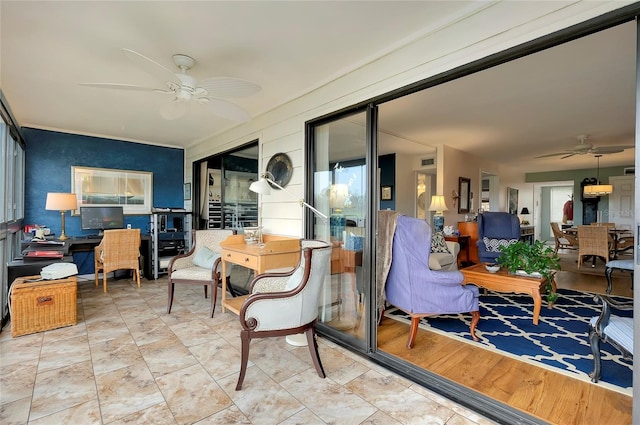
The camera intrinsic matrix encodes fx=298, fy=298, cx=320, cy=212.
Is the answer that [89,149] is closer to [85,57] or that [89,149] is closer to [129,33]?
[85,57]

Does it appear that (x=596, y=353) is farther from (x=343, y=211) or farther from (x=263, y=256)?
(x=263, y=256)

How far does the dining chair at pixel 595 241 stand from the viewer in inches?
207

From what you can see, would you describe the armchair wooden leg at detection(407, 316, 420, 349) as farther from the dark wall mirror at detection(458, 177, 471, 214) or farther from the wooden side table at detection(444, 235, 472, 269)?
the dark wall mirror at detection(458, 177, 471, 214)

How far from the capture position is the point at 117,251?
4391 millimetres

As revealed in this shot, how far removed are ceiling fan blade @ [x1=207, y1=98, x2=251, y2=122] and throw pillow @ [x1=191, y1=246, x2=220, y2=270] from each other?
1751 mm

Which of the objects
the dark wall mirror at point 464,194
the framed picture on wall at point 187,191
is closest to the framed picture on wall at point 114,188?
the framed picture on wall at point 187,191

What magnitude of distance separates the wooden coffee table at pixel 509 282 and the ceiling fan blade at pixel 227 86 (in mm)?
2671

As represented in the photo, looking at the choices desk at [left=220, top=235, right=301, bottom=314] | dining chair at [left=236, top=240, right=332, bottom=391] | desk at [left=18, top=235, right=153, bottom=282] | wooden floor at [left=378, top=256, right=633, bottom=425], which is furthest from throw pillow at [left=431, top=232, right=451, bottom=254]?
desk at [left=18, top=235, right=153, bottom=282]

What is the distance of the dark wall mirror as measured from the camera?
6.32 metres

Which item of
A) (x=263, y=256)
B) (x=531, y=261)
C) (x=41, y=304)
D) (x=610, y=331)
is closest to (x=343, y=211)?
(x=263, y=256)

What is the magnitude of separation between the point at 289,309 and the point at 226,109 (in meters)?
1.79

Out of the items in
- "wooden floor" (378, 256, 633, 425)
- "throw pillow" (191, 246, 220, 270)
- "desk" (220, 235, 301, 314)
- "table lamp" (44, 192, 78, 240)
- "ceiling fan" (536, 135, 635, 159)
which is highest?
"ceiling fan" (536, 135, 635, 159)

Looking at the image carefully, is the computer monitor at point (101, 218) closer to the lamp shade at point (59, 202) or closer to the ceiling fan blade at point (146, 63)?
the lamp shade at point (59, 202)

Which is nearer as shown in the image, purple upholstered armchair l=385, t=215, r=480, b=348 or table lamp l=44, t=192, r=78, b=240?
purple upholstered armchair l=385, t=215, r=480, b=348
